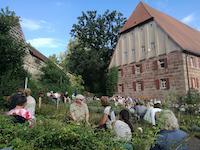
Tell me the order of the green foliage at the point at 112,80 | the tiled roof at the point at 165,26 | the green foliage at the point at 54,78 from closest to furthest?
the green foliage at the point at 54,78
the tiled roof at the point at 165,26
the green foliage at the point at 112,80

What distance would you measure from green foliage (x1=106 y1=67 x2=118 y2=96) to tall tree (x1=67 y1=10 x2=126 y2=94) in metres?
3.05

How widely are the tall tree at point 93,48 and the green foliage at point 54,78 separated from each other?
1329 centimetres

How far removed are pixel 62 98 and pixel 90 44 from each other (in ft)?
80.3

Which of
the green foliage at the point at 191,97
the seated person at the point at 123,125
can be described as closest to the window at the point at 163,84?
the green foliage at the point at 191,97

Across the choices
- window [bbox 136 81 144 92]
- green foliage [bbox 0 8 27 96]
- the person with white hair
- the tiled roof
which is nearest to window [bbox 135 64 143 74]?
window [bbox 136 81 144 92]

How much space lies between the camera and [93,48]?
174ft

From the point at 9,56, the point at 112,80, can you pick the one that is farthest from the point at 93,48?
the point at 9,56

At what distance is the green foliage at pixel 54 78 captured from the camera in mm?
33844

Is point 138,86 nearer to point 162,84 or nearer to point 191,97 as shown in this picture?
point 162,84

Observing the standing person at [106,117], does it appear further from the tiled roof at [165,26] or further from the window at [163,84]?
the window at [163,84]

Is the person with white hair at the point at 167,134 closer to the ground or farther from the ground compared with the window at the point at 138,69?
closer to the ground

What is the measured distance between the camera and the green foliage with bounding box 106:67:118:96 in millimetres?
45681

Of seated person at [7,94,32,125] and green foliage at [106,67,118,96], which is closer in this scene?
seated person at [7,94,32,125]

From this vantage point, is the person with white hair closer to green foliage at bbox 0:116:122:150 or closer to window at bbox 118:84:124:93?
green foliage at bbox 0:116:122:150
